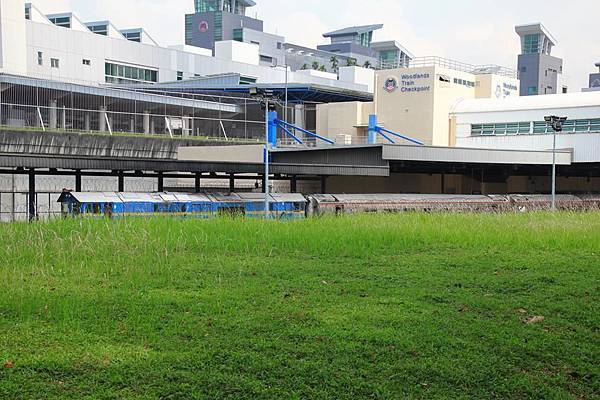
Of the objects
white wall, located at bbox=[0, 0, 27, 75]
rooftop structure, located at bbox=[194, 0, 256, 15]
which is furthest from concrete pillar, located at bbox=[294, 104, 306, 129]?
rooftop structure, located at bbox=[194, 0, 256, 15]

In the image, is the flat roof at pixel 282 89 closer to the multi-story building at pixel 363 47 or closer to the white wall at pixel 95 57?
the white wall at pixel 95 57

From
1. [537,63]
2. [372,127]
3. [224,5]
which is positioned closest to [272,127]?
[372,127]

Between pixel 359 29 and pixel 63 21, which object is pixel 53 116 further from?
pixel 359 29

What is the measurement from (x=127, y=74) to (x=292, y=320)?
68014 millimetres

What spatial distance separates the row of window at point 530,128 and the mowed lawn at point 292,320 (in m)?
34.9

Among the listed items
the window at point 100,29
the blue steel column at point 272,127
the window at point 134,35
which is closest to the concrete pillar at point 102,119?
the blue steel column at point 272,127

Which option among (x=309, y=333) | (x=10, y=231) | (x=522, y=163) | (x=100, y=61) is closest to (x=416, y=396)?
(x=309, y=333)

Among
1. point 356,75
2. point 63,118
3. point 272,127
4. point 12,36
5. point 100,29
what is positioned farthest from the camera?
point 356,75

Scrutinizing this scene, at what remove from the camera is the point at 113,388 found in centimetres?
698

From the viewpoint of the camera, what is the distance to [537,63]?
12062 cm

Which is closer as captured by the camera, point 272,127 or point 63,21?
point 272,127

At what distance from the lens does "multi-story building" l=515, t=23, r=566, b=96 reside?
12069 centimetres

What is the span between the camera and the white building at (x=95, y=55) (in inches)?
2347

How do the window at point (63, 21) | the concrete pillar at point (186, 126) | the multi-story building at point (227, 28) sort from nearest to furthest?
the concrete pillar at point (186, 126) < the window at point (63, 21) < the multi-story building at point (227, 28)
